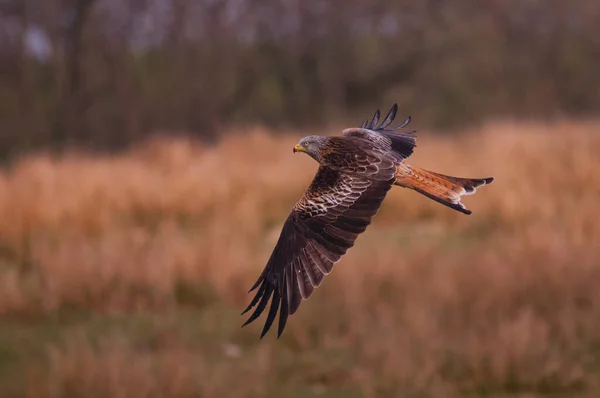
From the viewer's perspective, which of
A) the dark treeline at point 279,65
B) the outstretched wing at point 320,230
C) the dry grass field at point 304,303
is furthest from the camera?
the dark treeline at point 279,65

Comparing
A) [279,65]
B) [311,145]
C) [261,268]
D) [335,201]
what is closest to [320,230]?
[335,201]

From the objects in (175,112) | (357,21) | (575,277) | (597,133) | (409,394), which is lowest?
(409,394)

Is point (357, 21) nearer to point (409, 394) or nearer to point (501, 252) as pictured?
point (501, 252)

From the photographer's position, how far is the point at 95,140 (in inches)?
810

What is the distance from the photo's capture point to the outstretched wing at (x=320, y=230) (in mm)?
1303

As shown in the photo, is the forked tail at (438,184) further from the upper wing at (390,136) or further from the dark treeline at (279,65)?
the dark treeline at (279,65)

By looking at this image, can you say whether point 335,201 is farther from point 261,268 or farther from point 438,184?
point 261,268

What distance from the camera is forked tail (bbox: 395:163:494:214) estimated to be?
138 centimetres

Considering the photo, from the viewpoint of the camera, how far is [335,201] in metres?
1.35

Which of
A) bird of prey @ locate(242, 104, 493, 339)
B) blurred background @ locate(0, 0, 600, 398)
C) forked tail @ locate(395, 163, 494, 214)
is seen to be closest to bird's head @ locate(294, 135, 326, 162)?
bird of prey @ locate(242, 104, 493, 339)

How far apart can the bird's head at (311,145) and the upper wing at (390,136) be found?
0.05 metres

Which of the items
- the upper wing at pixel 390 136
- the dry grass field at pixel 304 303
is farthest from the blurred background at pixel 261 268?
the upper wing at pixel 390 136

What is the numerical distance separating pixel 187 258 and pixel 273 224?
2.52 meters

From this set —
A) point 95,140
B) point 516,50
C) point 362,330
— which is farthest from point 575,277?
point 516,50
